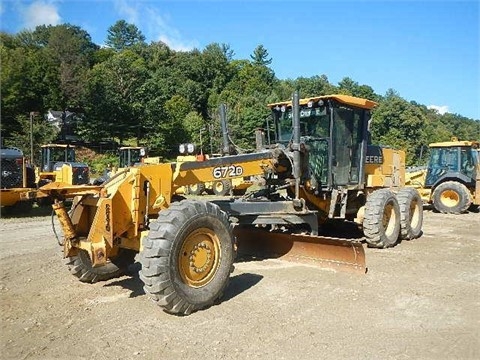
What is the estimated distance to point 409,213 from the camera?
8.84m

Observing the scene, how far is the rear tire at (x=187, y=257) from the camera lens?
438 cm

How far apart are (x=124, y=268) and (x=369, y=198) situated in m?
4.43

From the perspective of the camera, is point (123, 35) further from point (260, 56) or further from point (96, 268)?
point (96, 268)

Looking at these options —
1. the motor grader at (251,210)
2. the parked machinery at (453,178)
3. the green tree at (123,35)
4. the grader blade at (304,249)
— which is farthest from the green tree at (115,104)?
the green tree at (123,35)

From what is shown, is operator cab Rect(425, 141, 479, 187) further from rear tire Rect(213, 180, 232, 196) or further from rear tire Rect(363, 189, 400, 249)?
rear tire Rect(213, 180, 232, 196)

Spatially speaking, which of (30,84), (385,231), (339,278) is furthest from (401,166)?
(30,84)

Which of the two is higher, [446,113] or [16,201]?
[446,113]

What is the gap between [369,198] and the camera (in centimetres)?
793

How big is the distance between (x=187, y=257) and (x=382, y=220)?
4343 mm

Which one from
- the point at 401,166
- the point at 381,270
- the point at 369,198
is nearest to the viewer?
the point at 381,270

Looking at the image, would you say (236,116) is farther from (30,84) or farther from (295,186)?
(295,186)

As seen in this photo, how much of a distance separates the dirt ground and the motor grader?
0.32 m

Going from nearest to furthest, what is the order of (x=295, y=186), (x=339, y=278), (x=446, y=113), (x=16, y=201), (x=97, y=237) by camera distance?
1. (x=97, y=237)
2. (x=339, y=278)
3. (x=295, y=186)
4. (x=16, y=201)
5. (x=446, y=113)

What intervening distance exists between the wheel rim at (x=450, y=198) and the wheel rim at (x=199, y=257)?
1187 cm
